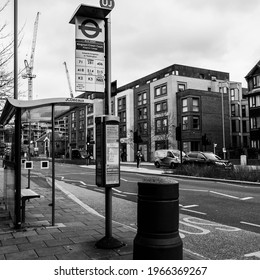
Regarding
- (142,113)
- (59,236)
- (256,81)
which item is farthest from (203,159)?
(142,113)

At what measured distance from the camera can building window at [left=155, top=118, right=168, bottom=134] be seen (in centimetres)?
5287

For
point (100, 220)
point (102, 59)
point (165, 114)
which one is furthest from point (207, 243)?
point (165, 114)

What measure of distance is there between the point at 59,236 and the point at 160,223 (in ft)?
8.16

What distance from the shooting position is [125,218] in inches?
311

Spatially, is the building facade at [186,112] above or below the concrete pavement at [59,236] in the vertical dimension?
above

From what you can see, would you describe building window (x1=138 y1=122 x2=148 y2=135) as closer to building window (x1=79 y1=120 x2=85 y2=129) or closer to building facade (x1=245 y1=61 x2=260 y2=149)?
building facade (x1=245 y1=61 x2=260 y2=149)

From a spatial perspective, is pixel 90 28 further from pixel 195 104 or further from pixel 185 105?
pixel 195 104

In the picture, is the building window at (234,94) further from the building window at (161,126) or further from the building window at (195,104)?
the building window at (161,126)

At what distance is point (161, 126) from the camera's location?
179 ft

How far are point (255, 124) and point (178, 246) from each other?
4511cm

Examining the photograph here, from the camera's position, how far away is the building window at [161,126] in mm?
52869

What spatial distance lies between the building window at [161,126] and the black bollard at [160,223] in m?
48.3

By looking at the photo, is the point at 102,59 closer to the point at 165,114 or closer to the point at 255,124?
the point at 255,124

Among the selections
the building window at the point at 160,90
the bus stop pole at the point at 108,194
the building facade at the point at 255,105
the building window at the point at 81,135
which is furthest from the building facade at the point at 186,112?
the bus stop pole at the point at 108,194
